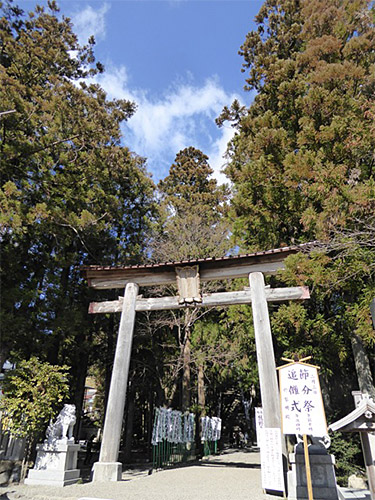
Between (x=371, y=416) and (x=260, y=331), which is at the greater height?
(x=260, y=331)

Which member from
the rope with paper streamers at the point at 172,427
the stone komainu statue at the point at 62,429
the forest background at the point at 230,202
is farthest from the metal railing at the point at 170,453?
the stone komainu statue at the point at 62,429

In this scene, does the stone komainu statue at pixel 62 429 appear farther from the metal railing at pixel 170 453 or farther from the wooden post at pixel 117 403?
the metal railing at pixel 170 453

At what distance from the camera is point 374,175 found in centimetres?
804

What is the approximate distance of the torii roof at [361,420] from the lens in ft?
16.2

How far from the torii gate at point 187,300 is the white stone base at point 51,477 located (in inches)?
34.0

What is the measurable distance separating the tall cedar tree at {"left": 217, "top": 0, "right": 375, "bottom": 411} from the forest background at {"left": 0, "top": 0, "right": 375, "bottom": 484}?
0.04 metres

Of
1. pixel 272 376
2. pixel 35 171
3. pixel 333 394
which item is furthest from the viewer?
pixel 333 394

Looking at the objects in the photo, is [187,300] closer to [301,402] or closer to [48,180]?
[301,402]

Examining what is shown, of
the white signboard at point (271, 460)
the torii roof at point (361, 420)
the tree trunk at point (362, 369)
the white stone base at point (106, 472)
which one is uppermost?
the tree trunk at point (362, 369)

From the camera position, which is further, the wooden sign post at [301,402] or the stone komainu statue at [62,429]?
the stone komainu statue at [62,429]

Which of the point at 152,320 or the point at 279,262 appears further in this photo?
the point at 152,320

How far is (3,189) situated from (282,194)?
797cm

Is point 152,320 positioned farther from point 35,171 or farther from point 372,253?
point 372,253

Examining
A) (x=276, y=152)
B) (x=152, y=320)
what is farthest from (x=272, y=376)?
(x=152, y=320)
